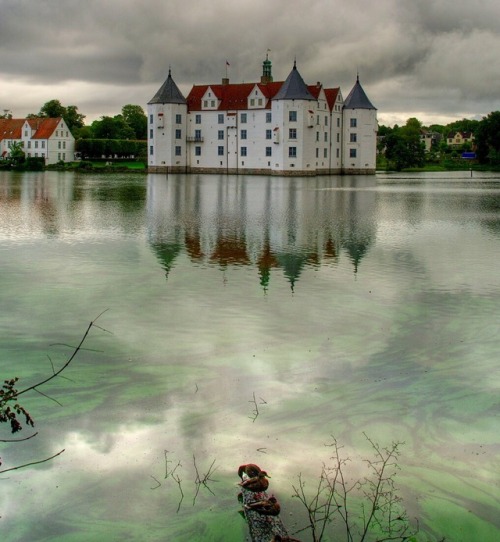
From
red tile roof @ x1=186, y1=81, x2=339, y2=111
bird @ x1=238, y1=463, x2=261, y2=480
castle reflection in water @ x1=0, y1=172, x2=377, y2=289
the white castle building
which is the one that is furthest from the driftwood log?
red tile roof @ x1=186, y1=81, x2=339, y2=111

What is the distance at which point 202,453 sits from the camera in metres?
6.18

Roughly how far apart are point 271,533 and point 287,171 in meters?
66.5

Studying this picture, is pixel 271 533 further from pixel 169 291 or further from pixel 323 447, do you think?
pixel 169 291

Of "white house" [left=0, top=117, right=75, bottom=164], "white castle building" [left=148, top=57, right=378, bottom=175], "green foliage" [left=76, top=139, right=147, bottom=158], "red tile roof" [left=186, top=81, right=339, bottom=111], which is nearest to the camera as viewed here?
"white castle building" [left=148, top=57, right=378, bottom=175]

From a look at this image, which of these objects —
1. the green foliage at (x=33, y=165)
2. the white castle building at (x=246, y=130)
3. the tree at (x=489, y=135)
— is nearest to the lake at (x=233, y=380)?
the white castle building at (x=246, y=130)

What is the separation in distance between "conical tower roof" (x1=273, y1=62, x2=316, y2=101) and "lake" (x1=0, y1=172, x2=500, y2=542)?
5406 centimetres

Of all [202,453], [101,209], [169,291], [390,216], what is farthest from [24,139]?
[202,453]

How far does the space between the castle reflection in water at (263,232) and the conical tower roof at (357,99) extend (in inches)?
1804

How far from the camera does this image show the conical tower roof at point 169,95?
7612cm

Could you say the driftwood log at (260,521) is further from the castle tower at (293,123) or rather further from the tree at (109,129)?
the tree at (109,129)

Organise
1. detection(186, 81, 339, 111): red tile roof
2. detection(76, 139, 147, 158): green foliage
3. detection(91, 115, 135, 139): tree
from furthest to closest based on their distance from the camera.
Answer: detection(91, 115, 135, 139): tree < detection(76, 139, 147, 158): green foliage < detection(186, 81, 339, 111): red tile roof

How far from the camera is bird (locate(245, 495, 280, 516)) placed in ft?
16.9

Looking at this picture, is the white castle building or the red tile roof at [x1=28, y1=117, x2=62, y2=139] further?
the red tile roof at [x1=28, y1=117, x2=62, y2=139]

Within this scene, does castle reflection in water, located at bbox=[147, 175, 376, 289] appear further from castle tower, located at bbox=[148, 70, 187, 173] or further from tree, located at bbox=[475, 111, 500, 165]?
tree, located at bbox=[475, 111, 500, 165]
